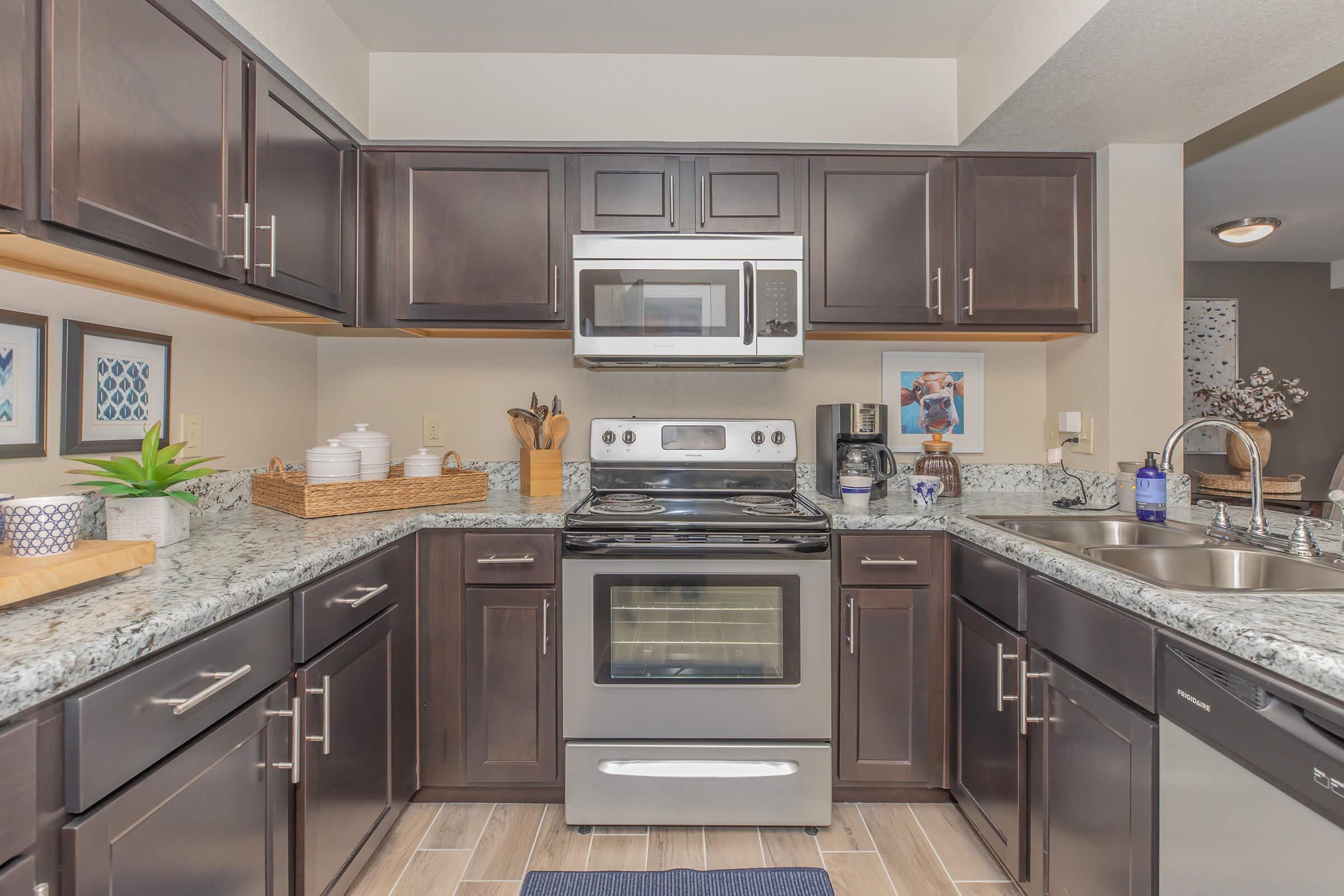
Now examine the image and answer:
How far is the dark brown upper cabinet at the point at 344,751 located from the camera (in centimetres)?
129

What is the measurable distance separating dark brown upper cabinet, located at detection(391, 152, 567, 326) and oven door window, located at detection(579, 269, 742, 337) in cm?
15

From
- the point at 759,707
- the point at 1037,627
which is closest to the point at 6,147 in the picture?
the point at 759,707

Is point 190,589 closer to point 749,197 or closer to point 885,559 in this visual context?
point 885,559

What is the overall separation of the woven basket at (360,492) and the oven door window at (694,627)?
60 centimetres

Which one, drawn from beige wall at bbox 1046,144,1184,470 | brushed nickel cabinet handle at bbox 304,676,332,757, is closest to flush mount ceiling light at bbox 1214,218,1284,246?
beige wall at bbox 1046,144,1184,470

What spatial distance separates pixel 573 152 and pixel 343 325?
0.96 m

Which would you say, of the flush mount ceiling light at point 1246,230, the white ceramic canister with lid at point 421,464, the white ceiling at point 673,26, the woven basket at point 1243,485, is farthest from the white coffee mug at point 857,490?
the flush mount ceiling light at point 1246,230

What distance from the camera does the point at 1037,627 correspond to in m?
1.42

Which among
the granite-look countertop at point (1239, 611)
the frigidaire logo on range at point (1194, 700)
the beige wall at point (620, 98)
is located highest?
the beige wall at point (620, 98)

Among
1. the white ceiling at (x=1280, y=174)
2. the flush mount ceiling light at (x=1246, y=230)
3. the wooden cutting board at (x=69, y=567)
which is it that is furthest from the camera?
the flush mount ceiling light at (x=1246, y=230)

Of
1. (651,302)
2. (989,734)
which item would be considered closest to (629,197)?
(651,302)

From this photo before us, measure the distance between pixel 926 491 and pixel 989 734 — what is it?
2.43 ft

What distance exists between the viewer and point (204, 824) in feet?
3.27

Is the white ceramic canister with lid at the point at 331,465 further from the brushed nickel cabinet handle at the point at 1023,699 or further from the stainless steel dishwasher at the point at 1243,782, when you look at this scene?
the stainless steel dishwasher at the point at 1243,782
